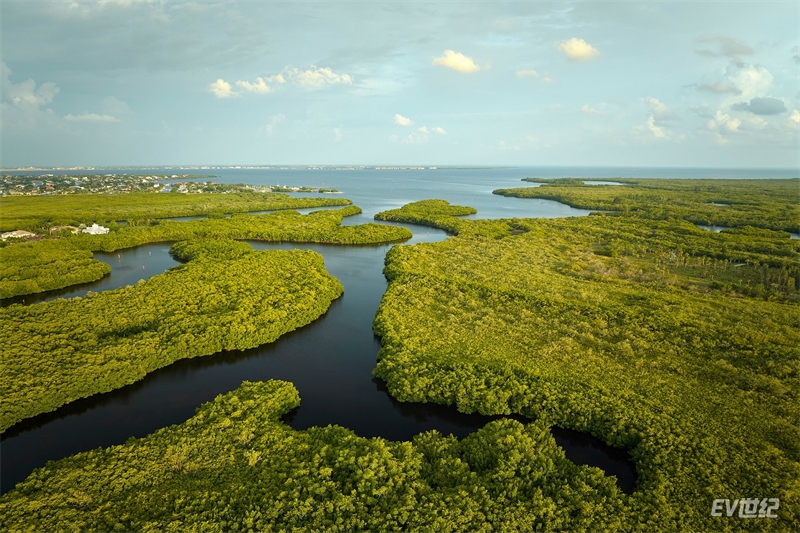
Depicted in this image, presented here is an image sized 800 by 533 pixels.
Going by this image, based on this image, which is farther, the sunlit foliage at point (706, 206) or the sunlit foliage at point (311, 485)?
the sunlit foliage at point (706, 206)

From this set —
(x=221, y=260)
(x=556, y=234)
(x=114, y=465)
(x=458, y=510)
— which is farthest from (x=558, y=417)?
(x=556, y=234)

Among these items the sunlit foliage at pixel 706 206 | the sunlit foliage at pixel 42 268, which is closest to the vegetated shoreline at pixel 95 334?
the sunlit foliage at pixel 42 268

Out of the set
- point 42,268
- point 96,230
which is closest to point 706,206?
point 42,268

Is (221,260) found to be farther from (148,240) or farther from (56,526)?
(56,526)

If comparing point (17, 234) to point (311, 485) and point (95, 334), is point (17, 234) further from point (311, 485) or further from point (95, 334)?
point (311, 485)

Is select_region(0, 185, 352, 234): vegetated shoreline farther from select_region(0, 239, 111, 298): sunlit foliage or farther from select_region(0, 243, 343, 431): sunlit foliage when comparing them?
select_region(0, 243, 343, 431): sunlit foliage

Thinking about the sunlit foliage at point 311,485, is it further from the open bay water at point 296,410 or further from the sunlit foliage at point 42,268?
the sunlit foliage at point 42,268
